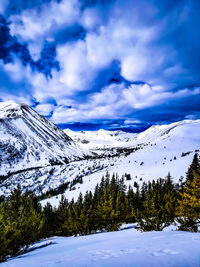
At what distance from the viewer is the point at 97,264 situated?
481 centimetres

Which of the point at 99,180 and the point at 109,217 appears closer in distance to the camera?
the point at 109,217

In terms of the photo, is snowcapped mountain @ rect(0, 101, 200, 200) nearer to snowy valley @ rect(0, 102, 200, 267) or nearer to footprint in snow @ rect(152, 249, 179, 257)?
snowy valley @ rect(0, 102, 200, 267)

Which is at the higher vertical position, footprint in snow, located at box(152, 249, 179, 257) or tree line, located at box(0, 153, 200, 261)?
footprint in snow, located at box(152, 249, 179, 257)

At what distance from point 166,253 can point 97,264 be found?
2483 mm

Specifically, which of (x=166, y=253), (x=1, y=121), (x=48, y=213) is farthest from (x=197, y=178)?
(x=1, y=121)

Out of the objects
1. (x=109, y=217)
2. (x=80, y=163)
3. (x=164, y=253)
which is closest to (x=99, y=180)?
(x=109, y=217)

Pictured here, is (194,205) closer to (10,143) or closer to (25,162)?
(25,162)

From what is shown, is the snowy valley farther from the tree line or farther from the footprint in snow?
the tree line

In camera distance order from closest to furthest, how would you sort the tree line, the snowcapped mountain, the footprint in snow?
1. the footprint in snow
2. the tree line
3. the snowcapped mountain

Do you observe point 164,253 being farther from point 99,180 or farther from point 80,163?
point 80,163

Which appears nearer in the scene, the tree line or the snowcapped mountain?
the tree line

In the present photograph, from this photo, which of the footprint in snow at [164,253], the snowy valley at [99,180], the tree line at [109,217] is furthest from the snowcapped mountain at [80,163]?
the footprint in snow at [164,253]

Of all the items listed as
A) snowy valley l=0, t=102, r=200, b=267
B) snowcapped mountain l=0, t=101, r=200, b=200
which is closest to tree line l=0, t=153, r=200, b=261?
snowy valley l=0, t=102, r=200, b=267

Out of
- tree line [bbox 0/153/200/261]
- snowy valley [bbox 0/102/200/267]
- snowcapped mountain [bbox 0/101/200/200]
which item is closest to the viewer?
snowy valley [bbox 0/102/200/267]
